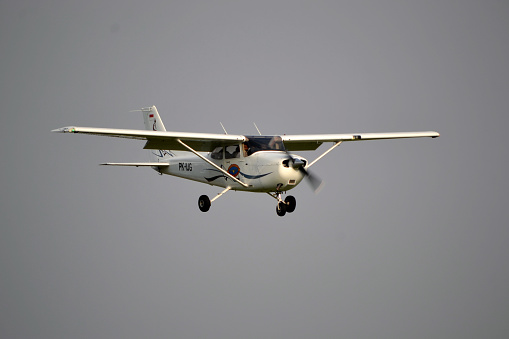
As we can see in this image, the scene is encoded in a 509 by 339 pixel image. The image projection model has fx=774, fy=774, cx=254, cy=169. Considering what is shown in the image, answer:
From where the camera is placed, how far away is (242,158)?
25625mm

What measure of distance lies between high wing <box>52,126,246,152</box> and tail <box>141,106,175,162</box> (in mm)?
2962

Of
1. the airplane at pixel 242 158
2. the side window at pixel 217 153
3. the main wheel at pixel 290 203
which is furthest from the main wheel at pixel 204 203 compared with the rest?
the main wheel at pixel 290 203

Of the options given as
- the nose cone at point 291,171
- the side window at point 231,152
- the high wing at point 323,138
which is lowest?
the nose cone at point 291,171

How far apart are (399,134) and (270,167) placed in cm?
676

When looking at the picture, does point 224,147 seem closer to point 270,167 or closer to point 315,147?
point 270,167

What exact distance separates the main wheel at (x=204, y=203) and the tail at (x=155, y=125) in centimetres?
309

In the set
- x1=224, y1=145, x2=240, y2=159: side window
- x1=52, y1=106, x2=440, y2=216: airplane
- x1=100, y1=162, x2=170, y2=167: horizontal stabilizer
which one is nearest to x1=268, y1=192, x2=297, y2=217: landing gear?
x1=52, y1=106, x2=440, y2=216: airplane

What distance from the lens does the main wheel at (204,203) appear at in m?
26.6

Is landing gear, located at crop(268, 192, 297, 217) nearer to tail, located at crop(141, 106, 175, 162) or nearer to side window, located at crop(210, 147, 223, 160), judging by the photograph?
side window, located at crop(210, 147, 223, 160)

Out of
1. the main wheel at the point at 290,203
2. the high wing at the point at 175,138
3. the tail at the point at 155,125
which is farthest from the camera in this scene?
the tail at the point at 155,125

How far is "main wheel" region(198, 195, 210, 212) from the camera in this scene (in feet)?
87.4

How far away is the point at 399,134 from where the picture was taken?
29.0m

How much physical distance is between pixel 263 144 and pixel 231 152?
4.25 feet

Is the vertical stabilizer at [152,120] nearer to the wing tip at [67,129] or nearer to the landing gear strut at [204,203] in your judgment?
the landing gear strut at [204,203]
